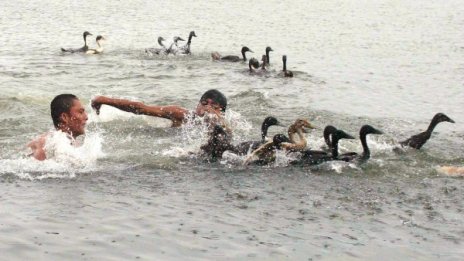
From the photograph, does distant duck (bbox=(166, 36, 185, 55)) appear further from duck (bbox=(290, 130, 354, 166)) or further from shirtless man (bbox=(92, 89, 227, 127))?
duck (bbox=(290, 130, 354, 166))

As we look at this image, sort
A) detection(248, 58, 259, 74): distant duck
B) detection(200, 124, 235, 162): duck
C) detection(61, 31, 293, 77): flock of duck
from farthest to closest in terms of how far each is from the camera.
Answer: detection(61, 31, 293, 77): flock of duck < detection(248, 58, 259, 74): distant duck < detection(200, 124, 235, 162): duck

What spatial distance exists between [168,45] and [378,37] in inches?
403

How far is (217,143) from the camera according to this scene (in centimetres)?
972

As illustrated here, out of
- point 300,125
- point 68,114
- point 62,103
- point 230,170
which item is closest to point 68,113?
point 68,114

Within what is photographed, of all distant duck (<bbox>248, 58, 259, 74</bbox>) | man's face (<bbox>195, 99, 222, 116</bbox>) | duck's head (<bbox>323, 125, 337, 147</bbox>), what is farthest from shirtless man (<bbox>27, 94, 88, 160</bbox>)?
distant duck (<bbox>248, 58, 259, 74</bbox>)

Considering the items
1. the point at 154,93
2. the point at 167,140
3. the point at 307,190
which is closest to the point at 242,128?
the point at 167,140

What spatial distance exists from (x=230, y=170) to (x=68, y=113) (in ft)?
7.58

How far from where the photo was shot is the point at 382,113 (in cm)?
1495

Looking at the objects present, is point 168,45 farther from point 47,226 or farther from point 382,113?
point 47,226

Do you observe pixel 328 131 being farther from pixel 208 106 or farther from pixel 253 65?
pixel 253 65

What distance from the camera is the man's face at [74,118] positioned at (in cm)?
883

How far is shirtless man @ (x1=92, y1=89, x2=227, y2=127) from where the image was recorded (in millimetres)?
9719

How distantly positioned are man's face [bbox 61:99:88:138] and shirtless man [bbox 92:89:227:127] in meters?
0.54

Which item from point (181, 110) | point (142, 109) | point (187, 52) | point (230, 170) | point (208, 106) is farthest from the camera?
point (187, 52)
